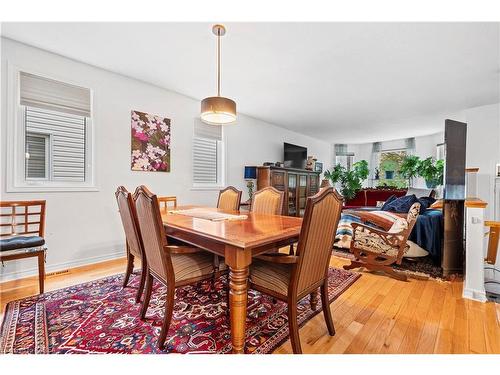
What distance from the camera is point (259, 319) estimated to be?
1752mm

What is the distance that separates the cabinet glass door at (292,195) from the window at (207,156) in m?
1.63

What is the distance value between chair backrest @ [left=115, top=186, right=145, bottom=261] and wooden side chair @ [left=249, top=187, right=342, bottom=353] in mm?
927

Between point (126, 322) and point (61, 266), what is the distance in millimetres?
1611

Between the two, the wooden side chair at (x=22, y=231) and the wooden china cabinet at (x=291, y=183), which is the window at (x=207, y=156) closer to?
the wooden china cabinet at (x=291, y=183)

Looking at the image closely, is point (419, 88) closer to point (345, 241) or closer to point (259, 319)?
point (345, 241)

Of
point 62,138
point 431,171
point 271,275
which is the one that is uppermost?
point 62,138

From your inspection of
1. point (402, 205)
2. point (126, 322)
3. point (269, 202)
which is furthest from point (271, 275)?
point (402, 205)

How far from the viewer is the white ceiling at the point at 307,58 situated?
6.94 ft

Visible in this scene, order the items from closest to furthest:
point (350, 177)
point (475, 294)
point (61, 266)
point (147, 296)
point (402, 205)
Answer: point (147, 296), point (475, 294), point (61, 266), point (402, 205), point (350, 177)

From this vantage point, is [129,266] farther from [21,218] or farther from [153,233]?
[21,218]

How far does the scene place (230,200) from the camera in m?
2.94

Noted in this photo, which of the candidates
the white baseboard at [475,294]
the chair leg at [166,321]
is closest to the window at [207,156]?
the chair leg at [166,321]

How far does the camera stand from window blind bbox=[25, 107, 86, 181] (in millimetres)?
2588
